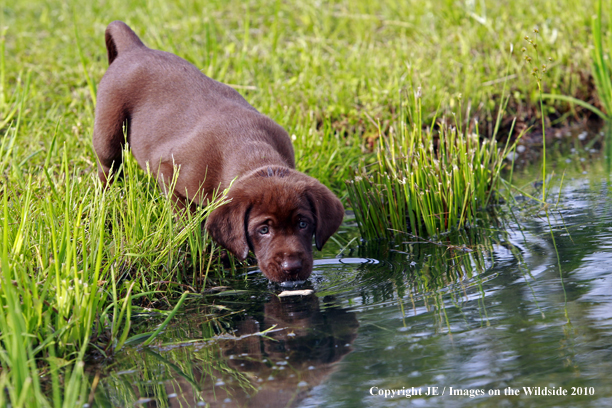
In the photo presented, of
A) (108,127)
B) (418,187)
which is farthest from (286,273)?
(108,127)

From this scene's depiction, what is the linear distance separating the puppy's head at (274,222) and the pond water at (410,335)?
7.4 inches

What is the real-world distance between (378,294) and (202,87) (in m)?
2.26

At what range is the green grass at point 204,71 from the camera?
2.88 metres

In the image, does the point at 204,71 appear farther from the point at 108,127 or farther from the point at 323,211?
the point at 323,211

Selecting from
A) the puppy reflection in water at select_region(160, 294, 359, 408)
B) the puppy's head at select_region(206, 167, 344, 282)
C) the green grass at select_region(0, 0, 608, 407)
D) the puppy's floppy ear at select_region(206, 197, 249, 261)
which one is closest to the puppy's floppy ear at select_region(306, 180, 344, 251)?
the puppy's head at select_region(206, 167, 344, 282)

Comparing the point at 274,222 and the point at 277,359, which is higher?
the point at 274,222

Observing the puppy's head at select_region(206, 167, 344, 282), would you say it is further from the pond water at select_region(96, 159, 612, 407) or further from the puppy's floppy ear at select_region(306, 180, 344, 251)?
the pond water at select_region(96, 159, 612, 407)

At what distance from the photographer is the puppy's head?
12.5 ft

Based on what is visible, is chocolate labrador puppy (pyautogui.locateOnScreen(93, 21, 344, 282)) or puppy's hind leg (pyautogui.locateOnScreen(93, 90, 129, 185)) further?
puppy's hind leg (pyautogui.locateOnScreen(93, 90, 129, 185))

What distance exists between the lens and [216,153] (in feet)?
14.7

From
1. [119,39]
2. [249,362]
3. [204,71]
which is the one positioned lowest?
[249,362]

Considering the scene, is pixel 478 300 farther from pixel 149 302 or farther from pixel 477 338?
pixel 149 302

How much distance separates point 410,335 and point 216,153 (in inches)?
79.8

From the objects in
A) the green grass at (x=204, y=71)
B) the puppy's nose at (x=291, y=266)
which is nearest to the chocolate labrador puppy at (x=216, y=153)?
the puppy's nose at (x=291, y=266)
